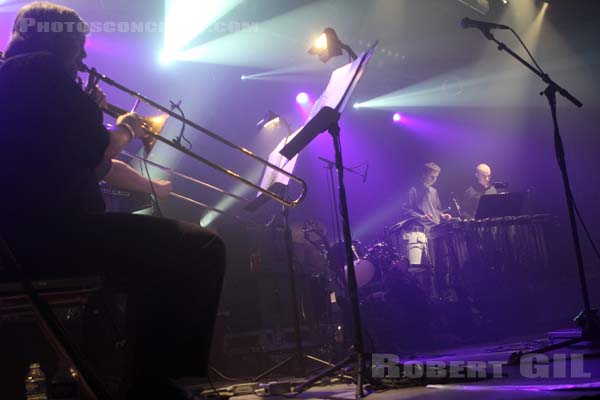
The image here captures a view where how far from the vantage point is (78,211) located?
1924 mm

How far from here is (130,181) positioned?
3664 mm

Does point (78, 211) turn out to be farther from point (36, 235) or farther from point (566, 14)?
point (566, 14)

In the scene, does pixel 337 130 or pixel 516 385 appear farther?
pixel 337 130

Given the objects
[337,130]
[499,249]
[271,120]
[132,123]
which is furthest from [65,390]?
[499,249]

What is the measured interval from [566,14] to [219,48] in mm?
7046

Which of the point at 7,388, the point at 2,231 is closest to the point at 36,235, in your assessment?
the point at 2,231

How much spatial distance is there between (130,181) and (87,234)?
1.86 metres

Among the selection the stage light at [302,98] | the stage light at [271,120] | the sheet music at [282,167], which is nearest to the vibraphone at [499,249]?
the stage light at [271,120]

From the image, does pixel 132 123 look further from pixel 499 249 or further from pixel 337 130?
pixel 499 249

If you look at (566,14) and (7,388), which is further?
(566,14)

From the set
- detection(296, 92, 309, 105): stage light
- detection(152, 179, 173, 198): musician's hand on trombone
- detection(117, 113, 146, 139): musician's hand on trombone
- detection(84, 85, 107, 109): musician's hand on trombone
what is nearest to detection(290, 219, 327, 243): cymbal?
detection(296, 92, 309, 105): stage light

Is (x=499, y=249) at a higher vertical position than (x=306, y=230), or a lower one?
lower

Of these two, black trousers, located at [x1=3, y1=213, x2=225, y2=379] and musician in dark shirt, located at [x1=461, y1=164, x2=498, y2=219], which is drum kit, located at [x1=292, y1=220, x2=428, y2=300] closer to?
Result: musician in dark shirt, located at [x1=461, y1=164, x2=498, y2=219]

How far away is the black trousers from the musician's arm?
1742 mm
